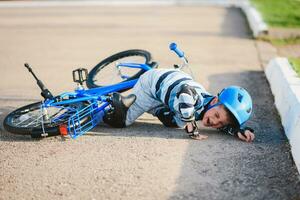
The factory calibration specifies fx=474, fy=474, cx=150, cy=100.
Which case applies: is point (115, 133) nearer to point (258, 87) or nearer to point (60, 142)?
point (60, 142)

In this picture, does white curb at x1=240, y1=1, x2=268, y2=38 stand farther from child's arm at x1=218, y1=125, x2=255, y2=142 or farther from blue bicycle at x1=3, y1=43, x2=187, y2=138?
child's arm at x1=218, y1=125, x2=255, y2=142

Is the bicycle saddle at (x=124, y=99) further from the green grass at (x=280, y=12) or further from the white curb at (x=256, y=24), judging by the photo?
the green grass at (x=280, y=12)

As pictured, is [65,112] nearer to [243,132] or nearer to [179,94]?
[179,94]

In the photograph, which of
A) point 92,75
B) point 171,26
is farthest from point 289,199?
point 171,26

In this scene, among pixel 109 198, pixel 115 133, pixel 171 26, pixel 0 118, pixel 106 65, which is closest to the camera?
pixel 109 198

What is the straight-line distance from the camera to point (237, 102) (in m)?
4.84

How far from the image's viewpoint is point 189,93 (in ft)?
15.9

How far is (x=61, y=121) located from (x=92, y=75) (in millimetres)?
1204

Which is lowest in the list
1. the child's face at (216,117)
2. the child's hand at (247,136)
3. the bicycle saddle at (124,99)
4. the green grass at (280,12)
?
the green grass at (280,12)

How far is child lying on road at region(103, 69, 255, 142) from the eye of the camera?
15.9 ft

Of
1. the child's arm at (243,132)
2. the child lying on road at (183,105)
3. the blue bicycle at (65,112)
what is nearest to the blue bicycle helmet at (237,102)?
the child lying on road at (183,105)

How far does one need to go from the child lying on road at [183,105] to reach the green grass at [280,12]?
670 cm

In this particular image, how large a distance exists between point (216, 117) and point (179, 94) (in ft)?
1.53

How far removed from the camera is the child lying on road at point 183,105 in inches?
191
